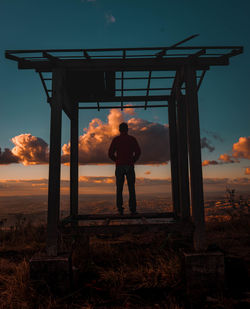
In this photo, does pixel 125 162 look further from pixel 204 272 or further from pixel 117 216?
pixel 204 272

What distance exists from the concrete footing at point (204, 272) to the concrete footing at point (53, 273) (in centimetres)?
202

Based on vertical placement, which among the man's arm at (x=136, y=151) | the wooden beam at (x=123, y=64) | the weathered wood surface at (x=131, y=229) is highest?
the wooden beam at (x=123, y=64)

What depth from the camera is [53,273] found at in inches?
158

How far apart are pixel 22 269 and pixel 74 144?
143 inches

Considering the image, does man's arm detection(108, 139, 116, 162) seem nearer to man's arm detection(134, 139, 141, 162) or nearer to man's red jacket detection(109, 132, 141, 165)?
man's red jacket detection(109, 132, 141, 165)

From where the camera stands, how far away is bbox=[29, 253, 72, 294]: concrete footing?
398cm

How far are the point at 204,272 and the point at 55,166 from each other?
10.7ft

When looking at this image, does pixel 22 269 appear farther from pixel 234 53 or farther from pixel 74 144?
pixel 234 53

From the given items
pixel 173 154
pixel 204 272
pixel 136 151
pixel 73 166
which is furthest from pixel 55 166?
pixel 173 154

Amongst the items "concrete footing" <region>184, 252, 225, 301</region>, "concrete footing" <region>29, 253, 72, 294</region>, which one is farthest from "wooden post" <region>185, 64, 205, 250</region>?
"concrete footing" <region>29, 253, 72, 294</region>

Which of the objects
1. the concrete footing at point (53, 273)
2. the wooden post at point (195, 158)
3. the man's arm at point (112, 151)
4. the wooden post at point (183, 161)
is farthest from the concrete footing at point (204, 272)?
the man's arm at point (112, 151)

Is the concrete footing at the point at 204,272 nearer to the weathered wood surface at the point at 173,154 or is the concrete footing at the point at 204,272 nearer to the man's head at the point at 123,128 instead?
the weathered wood surface at the point at 173,154

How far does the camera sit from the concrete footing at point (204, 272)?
13.2ft

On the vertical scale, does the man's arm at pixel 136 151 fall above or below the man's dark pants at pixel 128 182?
above
